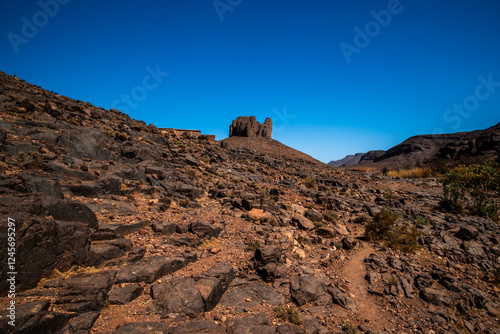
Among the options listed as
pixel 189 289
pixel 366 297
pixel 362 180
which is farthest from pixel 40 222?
pixel 362 180

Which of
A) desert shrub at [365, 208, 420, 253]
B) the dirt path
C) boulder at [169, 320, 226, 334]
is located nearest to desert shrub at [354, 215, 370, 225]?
desert shrub at [365, 208, 420, 253]

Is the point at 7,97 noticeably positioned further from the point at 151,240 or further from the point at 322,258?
the point at 322,258

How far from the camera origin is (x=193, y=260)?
21.0 feet

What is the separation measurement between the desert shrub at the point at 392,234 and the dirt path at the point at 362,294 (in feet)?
3.28

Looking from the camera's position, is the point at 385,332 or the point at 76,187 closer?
the point at 385,332

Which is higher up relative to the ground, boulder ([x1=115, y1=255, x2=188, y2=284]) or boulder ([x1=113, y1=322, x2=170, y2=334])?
boulder ([x1=115, y1=255, x2=188, y2=284])

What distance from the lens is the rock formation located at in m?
65.9

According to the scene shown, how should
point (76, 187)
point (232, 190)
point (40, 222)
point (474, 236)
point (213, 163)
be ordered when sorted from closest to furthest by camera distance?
point (40, 222) → point (76, 187) → point (474, 236) → point (232, 190) → point (213, 163)

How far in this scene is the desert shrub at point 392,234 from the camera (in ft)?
30.1

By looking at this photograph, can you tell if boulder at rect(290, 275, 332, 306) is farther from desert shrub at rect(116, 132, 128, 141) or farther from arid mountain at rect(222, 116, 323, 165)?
arid mountain at rect(222, 116, 323, 165)

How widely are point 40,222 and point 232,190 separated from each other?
9.92 m

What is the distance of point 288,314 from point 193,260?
290 centimetres

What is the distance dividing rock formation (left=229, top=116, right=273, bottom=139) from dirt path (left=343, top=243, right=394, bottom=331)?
58.5 meters

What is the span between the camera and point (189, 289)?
195 inches
